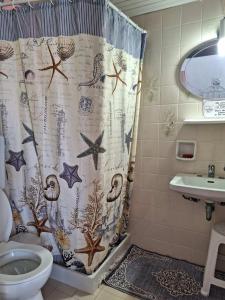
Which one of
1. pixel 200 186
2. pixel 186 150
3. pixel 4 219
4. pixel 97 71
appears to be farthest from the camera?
pixel 186 150

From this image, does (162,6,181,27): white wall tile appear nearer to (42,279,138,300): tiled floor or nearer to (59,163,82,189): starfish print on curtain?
(59,163,82,189): starfish print on curtain

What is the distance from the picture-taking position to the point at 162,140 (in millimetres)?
1886

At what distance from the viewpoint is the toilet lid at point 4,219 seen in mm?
1546

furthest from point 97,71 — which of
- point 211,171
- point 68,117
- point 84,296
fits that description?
point 84,296

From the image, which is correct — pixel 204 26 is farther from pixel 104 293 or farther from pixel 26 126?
pixel 104 293

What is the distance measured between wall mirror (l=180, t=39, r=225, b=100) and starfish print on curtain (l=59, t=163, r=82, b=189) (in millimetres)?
1079

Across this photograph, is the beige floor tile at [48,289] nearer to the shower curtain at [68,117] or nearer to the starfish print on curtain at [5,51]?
the shower curtain at [68,117]

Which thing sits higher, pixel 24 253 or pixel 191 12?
pixel 191 12

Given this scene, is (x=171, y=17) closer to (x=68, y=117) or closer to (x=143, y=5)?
(x=143, y=5)

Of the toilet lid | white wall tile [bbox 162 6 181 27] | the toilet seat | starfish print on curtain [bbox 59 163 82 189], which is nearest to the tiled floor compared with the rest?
the toilet seat

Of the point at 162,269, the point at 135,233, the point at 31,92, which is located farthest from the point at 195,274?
the point at 31,92

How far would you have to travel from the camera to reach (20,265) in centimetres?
144

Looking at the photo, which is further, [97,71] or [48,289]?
[48,289]

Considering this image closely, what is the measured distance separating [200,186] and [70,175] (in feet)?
3.16
